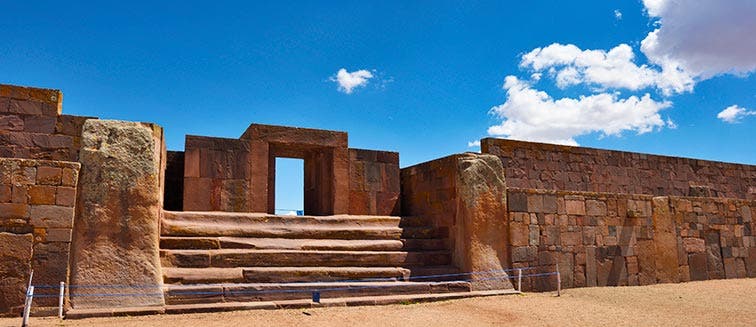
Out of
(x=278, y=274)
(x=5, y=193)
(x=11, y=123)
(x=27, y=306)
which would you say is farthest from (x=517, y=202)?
(x=11, y=123)

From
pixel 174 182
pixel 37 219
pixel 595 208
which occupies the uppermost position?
pixel 174 182

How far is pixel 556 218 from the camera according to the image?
424 inches

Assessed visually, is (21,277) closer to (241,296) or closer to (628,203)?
(241,296)

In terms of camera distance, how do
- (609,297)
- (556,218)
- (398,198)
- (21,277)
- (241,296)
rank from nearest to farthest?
1. (21,277)
2. (241,296)
3. (609,297)
4. (556,218)
5. (398,198)

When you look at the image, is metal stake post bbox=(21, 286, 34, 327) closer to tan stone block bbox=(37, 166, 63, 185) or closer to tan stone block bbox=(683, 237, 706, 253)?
tan stone block bbox=(37, 166, 63, 185)

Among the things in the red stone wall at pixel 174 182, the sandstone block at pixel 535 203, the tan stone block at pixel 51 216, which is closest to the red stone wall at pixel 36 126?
A: the red stone wall at pixel 174 182

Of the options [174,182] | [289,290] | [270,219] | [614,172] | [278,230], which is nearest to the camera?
[289,290]

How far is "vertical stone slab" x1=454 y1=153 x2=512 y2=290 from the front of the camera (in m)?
9.84

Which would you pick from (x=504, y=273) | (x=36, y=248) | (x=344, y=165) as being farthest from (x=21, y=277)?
(x=504, y=273)

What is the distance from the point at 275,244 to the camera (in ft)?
30.5

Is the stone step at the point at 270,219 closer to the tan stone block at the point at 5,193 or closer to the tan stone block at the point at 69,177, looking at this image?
the tan stone block at the point at 69,177

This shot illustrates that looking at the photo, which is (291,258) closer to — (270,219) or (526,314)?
(270,219)

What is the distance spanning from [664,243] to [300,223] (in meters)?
7.41

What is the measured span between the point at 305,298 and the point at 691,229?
29.0 ft
